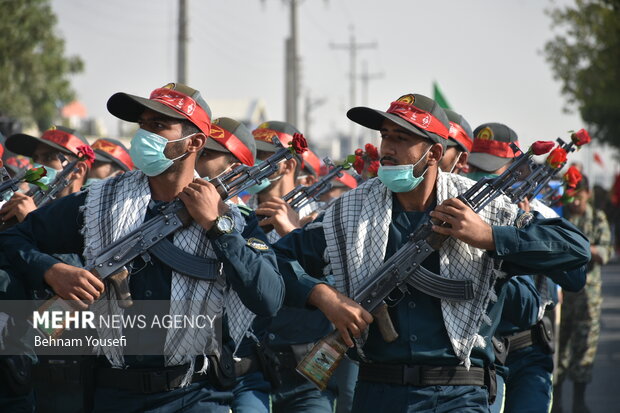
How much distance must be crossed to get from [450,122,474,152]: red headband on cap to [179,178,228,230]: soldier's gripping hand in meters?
2.36

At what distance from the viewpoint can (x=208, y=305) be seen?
16.0 ft

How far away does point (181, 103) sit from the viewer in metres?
5.03

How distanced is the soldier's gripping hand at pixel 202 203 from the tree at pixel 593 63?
25724 mm

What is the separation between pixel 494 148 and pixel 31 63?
68.4 feet

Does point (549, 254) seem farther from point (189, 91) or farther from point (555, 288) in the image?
point (555, 288)

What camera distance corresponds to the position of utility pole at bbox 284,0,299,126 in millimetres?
28078

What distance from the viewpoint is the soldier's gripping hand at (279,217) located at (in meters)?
6.25

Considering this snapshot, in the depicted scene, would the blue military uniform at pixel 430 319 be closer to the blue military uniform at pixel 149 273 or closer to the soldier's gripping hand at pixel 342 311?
the soldier's gripping hand at pixel 342 311

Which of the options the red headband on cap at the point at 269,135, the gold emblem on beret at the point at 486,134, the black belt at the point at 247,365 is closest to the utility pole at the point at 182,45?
the red headband on cap at the point at 269,135

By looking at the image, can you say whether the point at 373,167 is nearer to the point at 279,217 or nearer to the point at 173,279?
the point at 279,217

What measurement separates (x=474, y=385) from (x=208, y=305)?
1332 mm

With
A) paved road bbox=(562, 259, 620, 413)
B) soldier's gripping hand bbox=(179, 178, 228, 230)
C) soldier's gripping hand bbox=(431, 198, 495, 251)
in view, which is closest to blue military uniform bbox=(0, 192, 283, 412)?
soldier's gripping hand bbox=(179, 178, 228, 230)

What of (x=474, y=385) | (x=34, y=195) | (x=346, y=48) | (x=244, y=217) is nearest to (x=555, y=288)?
(x=474, y=385)

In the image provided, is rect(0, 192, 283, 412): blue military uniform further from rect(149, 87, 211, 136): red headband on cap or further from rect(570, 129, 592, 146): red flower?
rect(570, 129, 592, 146): red flower
